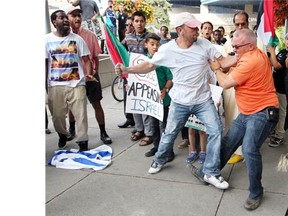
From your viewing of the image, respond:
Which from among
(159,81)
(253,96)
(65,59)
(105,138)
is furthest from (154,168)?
(65,59)

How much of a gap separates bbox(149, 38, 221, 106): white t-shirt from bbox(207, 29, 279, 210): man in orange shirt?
444mm

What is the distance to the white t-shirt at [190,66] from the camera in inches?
143

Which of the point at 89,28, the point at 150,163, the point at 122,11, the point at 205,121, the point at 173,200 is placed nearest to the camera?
the point at 173,200

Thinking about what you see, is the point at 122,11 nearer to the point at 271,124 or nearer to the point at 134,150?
the point at 134,150

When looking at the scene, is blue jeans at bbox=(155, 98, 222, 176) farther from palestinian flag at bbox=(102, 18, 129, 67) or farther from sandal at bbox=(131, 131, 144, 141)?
sandal at bbox=(131, 131, 144, 141)

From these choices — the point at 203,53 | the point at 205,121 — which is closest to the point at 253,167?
the point at 205,121

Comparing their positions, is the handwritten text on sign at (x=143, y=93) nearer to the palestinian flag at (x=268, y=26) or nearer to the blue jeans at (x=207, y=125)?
the blue jeans at (x=207, y=125)

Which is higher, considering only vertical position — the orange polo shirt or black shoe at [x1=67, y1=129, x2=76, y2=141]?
the orange polo shirt

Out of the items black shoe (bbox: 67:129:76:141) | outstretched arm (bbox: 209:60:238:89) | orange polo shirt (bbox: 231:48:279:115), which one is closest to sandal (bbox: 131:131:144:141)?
black shoe (bbox: 67:129:76:141)

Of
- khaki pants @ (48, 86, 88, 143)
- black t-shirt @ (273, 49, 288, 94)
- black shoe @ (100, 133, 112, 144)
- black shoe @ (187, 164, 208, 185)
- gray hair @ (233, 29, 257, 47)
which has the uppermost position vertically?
gray hair @ (233, 29, 257, 47)

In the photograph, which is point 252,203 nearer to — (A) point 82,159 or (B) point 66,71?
(A) point 82,159

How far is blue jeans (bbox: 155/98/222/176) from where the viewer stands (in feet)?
11.9
